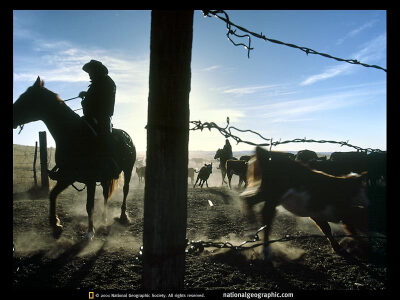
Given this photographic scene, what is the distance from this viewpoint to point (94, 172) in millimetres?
5945

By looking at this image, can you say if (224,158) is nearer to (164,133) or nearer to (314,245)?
(314,245)

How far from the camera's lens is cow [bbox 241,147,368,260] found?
14.5 feet

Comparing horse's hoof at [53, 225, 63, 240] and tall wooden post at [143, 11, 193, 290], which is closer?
tall wooden post at [143, 11, 193, 290]

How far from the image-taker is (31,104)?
557cm

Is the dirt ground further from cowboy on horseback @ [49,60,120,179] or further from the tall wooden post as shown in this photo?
the tall wooden post

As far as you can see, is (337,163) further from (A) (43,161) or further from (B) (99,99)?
(A) (43,161)

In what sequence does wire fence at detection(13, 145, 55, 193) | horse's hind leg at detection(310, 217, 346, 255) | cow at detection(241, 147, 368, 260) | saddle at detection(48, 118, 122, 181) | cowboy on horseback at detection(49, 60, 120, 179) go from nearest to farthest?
cow at detection(241, 147, 368, 260) → horse's hind leg at detection(310, 217, 346, 255) → saddle at detection(48, 118, 122, 181) → cowboy on horseback at detection(49, 60, 120, 179) → wire fence at detection(13, 145, 55, 193)

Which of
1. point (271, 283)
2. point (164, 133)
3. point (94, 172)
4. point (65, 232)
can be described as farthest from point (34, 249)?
point (164, 133)

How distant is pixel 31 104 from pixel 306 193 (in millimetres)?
6221

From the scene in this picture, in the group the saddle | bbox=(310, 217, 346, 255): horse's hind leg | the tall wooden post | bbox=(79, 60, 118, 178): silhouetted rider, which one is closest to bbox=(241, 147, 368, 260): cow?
bbox=(310, 217, 346, 255): horse's hind leg

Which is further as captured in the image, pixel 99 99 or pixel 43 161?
pixel 43 161

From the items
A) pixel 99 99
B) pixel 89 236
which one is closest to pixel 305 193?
pixel 89 236

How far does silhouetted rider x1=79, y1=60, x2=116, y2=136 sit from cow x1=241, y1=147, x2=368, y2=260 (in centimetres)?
384

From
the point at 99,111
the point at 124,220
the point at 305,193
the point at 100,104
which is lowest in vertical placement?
the point at 124,220
